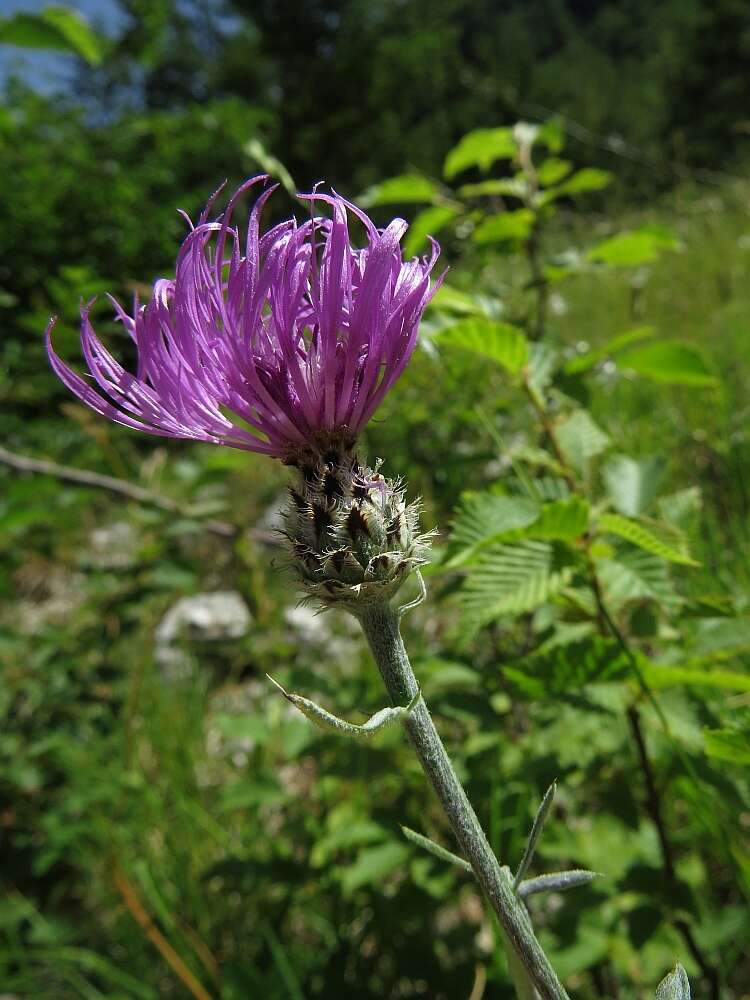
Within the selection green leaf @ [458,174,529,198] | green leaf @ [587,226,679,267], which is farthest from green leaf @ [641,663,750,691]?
green leaf @ [458,174,529,198]

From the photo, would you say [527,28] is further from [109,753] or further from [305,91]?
[109,753]

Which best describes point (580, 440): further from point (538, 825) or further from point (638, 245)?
point (538, 825)

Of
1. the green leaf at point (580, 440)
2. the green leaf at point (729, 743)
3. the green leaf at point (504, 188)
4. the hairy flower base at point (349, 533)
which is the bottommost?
the green leaf at point (729, 743)

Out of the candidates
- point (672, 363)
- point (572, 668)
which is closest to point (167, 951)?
point (572, 668)

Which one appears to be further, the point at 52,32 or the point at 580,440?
the point at 52,32

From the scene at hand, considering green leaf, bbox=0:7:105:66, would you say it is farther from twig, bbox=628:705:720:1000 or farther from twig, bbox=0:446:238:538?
twig, bbox=628:705:720:1000

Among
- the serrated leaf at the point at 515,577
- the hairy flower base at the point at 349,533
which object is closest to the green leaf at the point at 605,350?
the serrated leaf at the point at 515,577

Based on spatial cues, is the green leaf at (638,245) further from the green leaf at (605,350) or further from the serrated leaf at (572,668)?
the serrated leaf at (572,668)
